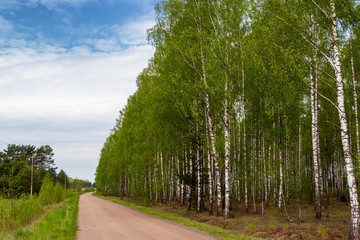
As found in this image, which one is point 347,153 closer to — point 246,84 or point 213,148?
point 213,148

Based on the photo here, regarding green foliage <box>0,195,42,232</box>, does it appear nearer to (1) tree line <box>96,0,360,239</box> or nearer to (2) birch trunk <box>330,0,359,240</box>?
(1) tree line <box>96,0,360,239</box>

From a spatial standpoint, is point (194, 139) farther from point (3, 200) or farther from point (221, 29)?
point (3, 200)

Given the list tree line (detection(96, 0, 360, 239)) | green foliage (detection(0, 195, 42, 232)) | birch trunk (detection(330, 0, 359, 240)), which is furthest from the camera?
green foliage (detection(0, 195, 42, 232))

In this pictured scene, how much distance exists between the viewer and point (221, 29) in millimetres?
19906

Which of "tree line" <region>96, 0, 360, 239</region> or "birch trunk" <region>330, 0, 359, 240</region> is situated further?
"tree line" <region>96, 0, 360, 239</region>

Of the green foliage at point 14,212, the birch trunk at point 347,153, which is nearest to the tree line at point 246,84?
the birch trunk at point 347,153

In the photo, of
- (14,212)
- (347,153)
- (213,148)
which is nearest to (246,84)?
(213,148)

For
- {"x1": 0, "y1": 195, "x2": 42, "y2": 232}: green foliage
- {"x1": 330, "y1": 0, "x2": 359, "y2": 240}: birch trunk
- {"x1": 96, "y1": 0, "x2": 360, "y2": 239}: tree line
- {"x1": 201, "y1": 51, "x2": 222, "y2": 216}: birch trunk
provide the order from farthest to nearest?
{"x1": 201, "y1": 51, "x2": 222, "y2": 216}: birch trunk → {"x1": 0, "y1": 195, "x2": 42, "y2": 232}: green foliage → {"x1": 96, "y1": 0, "x2": 360, "y2": 239}: tree line → {"x1": 330, "y1": 0, "x2": 359, "y2": 240}: birch trunk

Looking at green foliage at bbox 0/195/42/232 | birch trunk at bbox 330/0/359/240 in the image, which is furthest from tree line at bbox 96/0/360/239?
green foliage at bbox 0/195/42/232

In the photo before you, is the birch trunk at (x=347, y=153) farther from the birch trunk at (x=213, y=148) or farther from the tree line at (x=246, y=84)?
the birch trunk at (x=213, y=148)

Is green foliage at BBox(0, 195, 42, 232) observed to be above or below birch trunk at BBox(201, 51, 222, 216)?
below

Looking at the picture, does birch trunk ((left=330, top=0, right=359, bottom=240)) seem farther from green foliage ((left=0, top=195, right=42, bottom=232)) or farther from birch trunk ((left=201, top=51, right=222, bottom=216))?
green foliage ((left=0, top=195, right=42, bottom=232))

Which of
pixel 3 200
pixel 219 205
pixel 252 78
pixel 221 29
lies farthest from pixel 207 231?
pixel 252 78

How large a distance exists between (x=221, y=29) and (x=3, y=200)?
17.0m
